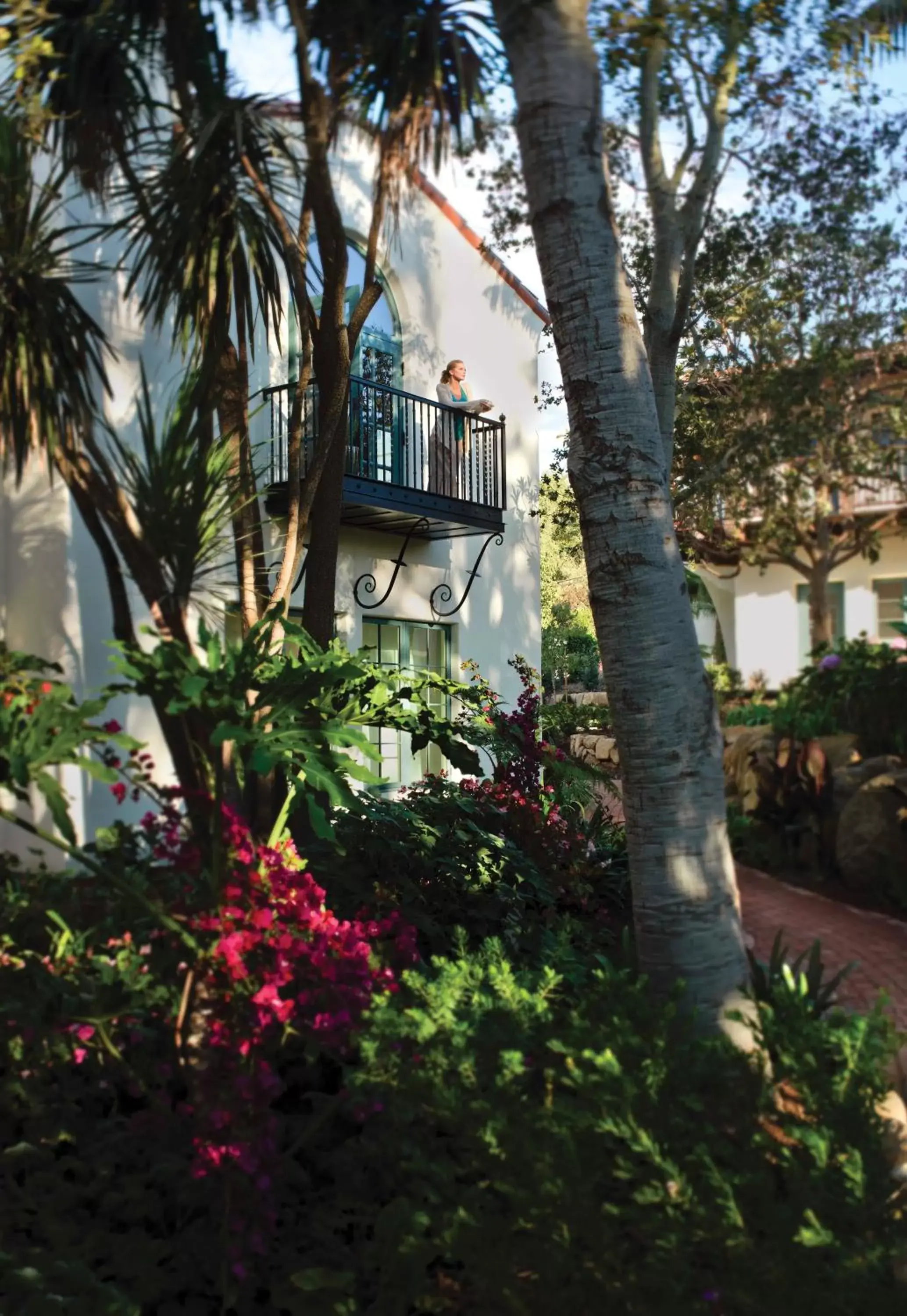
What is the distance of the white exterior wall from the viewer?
64.3 ft

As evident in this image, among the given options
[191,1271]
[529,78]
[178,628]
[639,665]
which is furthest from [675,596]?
[191,1271]

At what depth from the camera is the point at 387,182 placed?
465 cm

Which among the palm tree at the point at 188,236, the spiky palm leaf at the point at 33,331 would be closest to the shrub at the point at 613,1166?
the palm tree at the point at 188,236

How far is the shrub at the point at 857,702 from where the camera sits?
30.0ft

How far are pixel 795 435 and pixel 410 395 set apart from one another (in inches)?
127

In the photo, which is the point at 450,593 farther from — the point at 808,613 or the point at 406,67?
the point at 808,613

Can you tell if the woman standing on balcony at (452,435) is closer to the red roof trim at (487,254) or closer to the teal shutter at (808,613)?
the red roof trim at (487,254)

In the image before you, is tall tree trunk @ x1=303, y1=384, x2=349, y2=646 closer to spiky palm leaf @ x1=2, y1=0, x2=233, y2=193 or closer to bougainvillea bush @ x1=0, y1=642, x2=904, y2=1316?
spiky palm leaf @ x1=2, y1=0, x2=233, y2=193

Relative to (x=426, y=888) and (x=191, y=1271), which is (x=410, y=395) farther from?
(x=191, y=1271)

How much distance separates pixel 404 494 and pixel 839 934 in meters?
4.89

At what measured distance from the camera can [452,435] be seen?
33.4ft

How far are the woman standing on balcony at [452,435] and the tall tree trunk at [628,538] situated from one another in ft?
21.3

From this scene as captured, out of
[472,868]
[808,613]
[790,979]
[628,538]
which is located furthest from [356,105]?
[808,613]

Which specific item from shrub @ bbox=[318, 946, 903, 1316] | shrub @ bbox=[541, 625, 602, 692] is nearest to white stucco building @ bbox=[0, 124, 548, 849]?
shrub @ bbox=[318, 946, 903, 1316]
